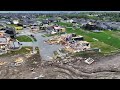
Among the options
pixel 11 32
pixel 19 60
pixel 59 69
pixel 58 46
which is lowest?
pixel 59 69

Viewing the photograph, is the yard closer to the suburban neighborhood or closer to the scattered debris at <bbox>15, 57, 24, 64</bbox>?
the suburban neighborhood

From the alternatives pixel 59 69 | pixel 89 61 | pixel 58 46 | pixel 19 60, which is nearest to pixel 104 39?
pixel 89 61

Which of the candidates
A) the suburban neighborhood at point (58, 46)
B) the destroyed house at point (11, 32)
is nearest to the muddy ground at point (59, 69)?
the suburban neighborhood at point (58, 46)

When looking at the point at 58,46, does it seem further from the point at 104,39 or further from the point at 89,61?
the point at 104,39

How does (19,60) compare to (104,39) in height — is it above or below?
below

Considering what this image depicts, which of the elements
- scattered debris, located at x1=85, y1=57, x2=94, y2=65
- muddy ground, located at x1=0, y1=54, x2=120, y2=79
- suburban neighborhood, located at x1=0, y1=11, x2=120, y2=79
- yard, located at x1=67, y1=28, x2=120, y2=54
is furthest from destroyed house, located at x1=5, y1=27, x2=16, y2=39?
scattered debris, located at x1=85, y1=57, x2=94, y2=65
